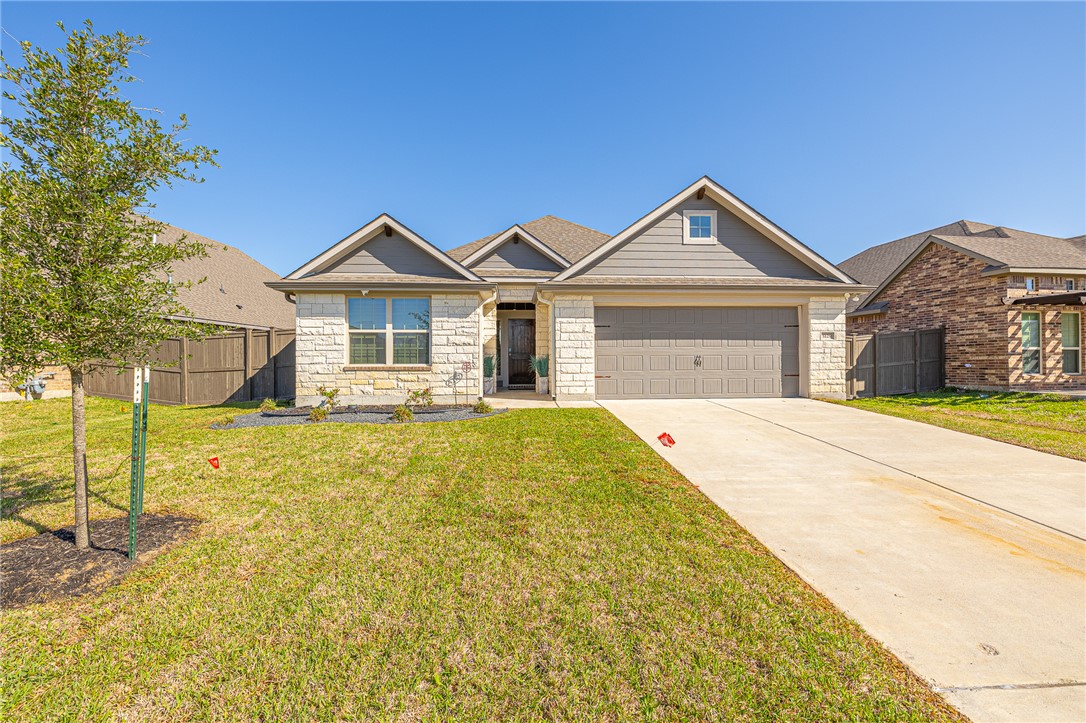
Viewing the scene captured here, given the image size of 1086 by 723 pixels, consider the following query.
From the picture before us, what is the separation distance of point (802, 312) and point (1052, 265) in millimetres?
8250

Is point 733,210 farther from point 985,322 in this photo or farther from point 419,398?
point 419,398

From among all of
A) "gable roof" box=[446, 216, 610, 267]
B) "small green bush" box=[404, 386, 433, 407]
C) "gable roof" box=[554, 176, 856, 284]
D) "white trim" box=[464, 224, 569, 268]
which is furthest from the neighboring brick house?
"small green bush" box=[404, 386, 433, 407]

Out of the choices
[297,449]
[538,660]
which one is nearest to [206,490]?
[297,449]

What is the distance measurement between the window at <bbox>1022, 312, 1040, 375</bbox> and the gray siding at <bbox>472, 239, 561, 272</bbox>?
47.3ft

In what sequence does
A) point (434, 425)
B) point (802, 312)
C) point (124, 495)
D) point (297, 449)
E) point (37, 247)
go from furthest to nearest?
point (802, 312), point (434, 425), point (297, 449), point (124, 495), point (37, 247)

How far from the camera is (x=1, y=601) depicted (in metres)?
2.72

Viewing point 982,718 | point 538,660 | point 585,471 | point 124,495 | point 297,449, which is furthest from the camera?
point 297,449

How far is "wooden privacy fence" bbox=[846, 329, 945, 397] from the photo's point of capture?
41.0 ft

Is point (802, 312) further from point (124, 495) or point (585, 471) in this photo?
point (124, 495)

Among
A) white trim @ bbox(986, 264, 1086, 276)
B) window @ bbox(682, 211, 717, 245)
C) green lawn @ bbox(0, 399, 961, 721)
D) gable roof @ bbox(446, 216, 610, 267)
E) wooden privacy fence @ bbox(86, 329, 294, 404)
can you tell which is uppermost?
gable roof @ bbox(446, 216, 610, 267)

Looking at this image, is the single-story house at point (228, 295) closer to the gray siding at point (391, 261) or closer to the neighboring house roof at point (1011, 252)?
the gray siding at point (391, 261)

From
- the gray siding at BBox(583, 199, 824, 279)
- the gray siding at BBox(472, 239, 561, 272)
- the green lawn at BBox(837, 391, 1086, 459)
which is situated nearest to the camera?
the green lawn at BBox(837, 391, 1086, 459)

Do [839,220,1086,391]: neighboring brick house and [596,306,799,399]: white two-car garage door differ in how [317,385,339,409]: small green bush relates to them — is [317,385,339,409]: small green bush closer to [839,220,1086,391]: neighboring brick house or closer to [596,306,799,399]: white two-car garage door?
[596,306,799,399]: white two-car garage door

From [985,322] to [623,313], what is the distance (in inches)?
455
